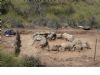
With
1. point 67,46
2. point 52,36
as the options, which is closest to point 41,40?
point 52,36

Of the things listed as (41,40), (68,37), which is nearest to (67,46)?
(68,37)

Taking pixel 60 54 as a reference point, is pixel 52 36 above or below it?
above

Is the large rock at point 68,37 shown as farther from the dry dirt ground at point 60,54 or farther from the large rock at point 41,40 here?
the large rock at point 41,40

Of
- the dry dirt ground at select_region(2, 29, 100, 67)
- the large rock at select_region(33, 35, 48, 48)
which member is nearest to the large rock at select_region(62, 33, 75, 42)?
the dry dirt ground at select_region(2, 29, 100, 67)

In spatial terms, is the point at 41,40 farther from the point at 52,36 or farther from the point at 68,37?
the point at 68,37

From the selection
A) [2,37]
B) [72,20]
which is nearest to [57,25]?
[72,20]

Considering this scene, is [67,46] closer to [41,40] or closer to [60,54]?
[60,54]

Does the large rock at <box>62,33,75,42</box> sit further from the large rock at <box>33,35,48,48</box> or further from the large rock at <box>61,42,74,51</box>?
the large rock at <box>33,35,48,48</box>

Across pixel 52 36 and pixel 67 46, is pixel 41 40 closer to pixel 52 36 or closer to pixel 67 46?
pixel 52 36

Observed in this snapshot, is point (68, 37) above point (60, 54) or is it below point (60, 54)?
above

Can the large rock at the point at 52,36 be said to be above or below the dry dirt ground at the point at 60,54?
above

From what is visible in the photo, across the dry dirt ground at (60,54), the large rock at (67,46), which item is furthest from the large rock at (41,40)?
the large rock at (67,46)
